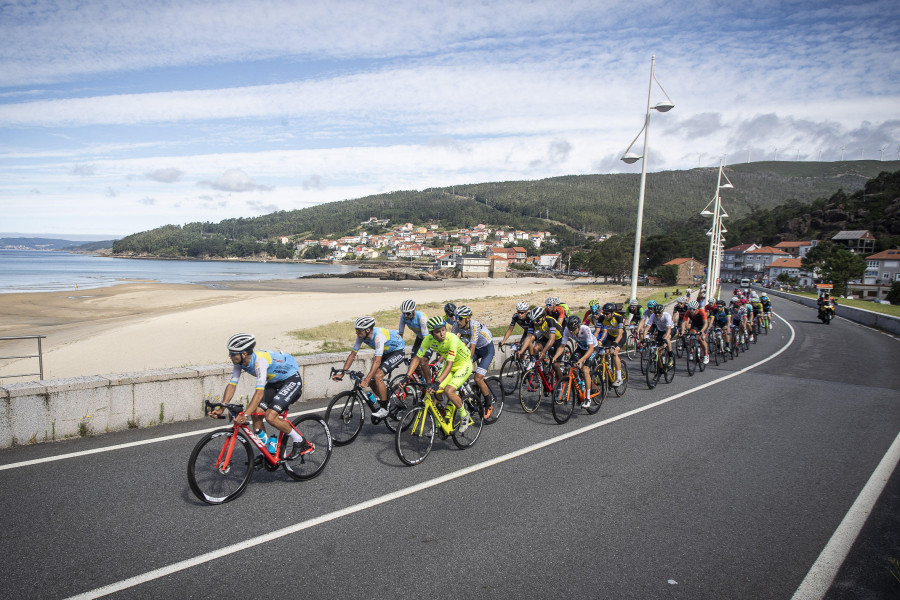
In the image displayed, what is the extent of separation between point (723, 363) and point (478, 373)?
32.8 ft

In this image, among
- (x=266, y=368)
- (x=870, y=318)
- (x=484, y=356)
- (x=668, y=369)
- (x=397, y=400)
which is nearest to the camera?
(x=266, y=368)

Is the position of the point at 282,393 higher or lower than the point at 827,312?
higher

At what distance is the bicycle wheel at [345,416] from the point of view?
22.3ft

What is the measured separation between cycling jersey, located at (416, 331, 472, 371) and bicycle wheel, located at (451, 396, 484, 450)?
2.15ft

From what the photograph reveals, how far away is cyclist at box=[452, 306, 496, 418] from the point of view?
24.7 ft

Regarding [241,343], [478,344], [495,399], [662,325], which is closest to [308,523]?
[241,343]

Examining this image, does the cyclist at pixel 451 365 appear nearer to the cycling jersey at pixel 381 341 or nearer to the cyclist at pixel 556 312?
the cycling jersey at pixel 381 341

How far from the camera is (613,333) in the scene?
9703 millimetres

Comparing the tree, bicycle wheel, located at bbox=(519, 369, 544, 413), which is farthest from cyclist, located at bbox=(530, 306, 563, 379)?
the tree

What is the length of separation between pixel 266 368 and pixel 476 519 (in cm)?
265

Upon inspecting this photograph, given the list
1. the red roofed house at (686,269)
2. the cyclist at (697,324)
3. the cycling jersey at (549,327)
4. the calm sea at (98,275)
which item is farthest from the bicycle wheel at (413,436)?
the red roofed house at (686,269)

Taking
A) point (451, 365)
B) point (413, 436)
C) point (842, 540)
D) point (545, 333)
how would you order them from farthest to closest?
point (545, 333)
point (451, 365)
point (413, 436)
point (842, 540)

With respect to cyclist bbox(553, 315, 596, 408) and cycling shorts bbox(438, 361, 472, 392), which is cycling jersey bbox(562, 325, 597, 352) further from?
cycling shorts bbox(438, 361, 472, 392)

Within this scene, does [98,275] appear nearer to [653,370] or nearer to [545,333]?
[545,333]
